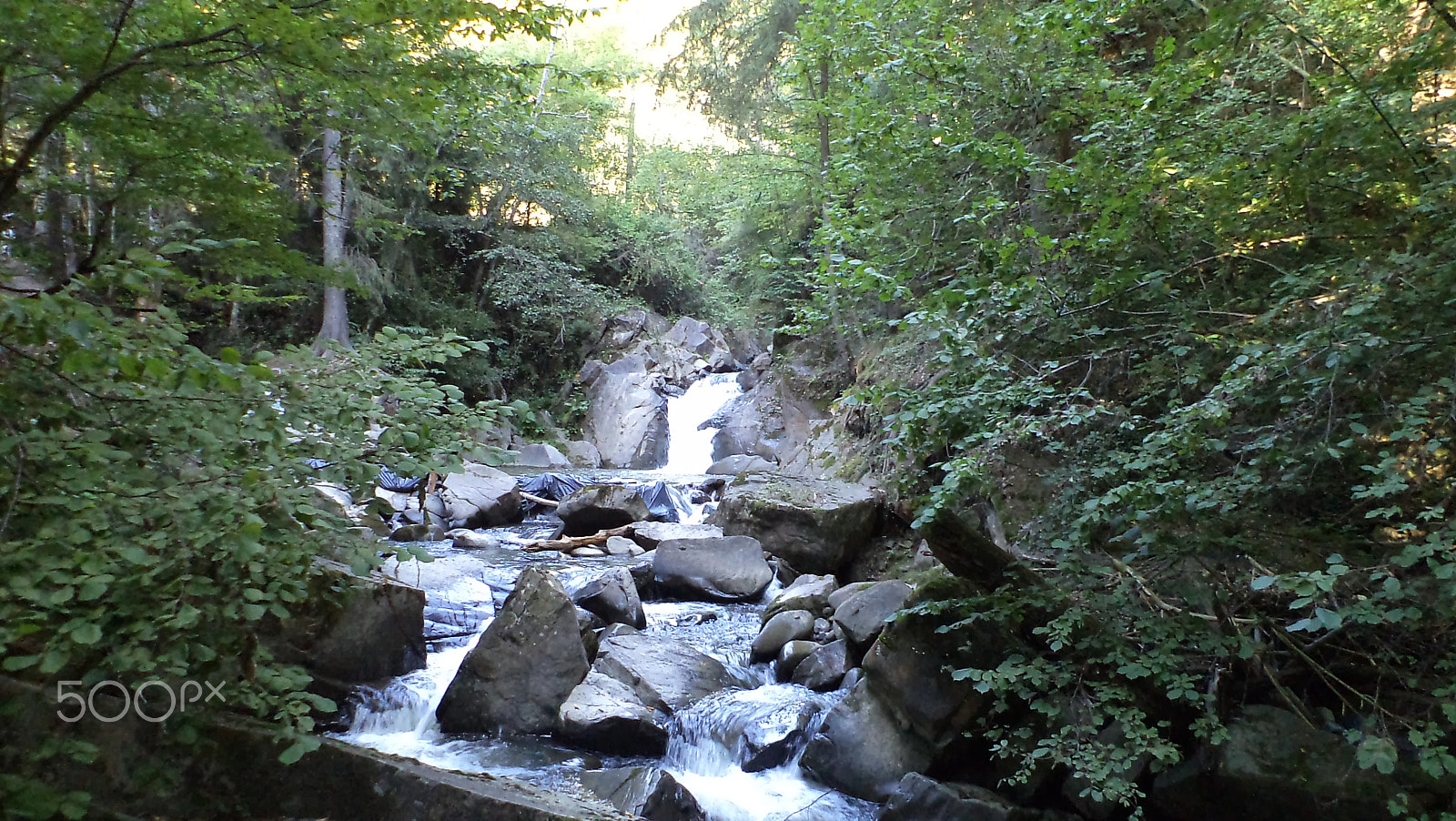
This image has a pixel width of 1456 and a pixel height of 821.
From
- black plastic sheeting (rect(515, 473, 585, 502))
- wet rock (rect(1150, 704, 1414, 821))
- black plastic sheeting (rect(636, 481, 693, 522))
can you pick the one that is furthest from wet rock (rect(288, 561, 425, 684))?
black plastic sheeting (rect(515, 473, 585, 502))

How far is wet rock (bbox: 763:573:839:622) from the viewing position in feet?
21.9

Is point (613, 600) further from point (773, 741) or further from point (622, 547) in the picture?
point (622, 547)

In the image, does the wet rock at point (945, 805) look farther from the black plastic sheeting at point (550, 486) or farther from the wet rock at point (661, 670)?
the black plastic sheeting at point (550, 486)

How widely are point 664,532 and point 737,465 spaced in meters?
5.39

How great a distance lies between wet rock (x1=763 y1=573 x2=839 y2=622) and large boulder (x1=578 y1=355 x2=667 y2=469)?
1004cm

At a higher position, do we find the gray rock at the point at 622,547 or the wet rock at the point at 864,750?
the gray rock at the point at 622,547

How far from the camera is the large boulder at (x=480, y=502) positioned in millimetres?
10453

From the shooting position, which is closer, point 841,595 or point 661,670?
point 661,670

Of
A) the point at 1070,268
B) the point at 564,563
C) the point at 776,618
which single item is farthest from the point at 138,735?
the point at 564,563

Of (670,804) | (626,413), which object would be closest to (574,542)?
(670,804)

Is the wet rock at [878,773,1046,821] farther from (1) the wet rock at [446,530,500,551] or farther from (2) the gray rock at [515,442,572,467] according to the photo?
(2) the gray rock at [515,442,572,467]

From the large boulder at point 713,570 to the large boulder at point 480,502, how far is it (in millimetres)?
3775

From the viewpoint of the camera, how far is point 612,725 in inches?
192
